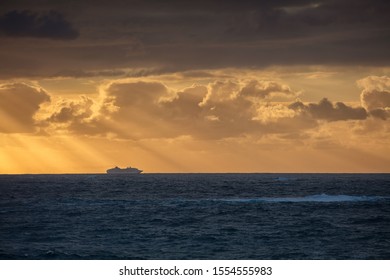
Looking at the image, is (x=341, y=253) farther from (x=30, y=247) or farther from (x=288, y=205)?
(x=288, y=205)

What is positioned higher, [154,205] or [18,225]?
[154,205]

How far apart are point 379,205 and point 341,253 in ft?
186

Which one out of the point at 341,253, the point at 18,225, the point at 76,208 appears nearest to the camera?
the point at 341,253

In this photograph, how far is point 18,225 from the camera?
83312mm
